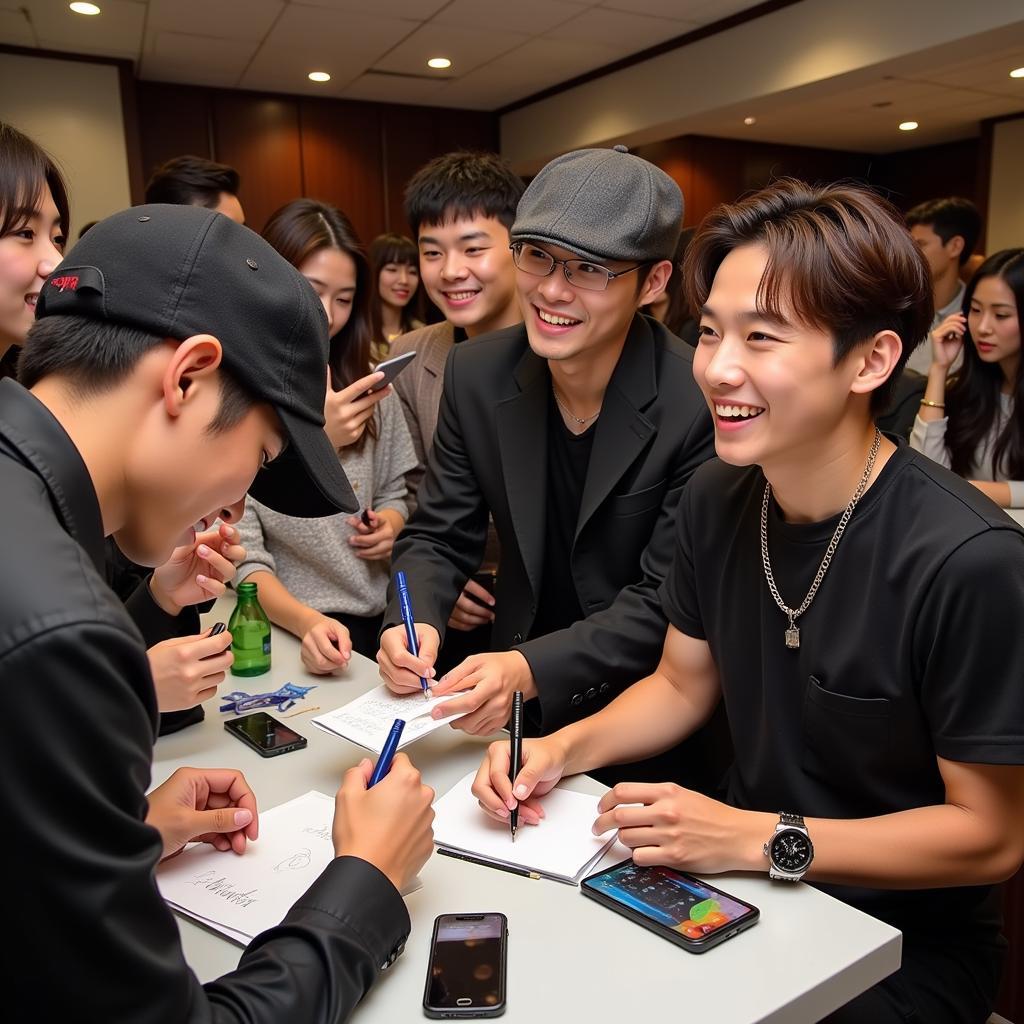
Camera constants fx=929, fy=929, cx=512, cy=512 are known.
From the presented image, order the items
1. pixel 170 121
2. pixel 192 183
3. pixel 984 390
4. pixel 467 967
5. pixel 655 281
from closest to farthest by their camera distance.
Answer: pixel 467 967, pixel 655 281, pixel 192 183, pixel 984 390, pixel 170 121

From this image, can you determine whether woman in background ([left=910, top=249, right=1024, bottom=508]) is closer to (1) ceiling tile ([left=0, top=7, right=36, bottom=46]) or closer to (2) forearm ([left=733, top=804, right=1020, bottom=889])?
(2) forearm ([left=733, top=804, right=1020, bottom=889])

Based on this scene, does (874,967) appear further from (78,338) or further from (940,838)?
(78,338)

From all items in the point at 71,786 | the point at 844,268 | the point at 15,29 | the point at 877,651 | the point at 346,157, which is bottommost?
the point at 877,651

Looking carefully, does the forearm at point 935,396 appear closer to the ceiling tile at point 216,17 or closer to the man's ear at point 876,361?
the man's ear at point 876,361

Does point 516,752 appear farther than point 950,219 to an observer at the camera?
No

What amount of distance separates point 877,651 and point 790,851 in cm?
30

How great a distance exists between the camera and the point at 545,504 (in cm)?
189

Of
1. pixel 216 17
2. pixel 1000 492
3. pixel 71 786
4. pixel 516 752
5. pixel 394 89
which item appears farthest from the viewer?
pixel 394 89

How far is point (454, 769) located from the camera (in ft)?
4.43

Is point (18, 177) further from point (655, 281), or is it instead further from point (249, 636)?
point (655, 281)

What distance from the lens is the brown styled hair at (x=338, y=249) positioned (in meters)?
2.23

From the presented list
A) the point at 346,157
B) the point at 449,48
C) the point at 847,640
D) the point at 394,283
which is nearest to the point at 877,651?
the point at 847,640

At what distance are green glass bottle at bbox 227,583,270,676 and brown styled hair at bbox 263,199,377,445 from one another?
66cm

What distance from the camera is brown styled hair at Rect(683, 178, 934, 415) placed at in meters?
1.22
